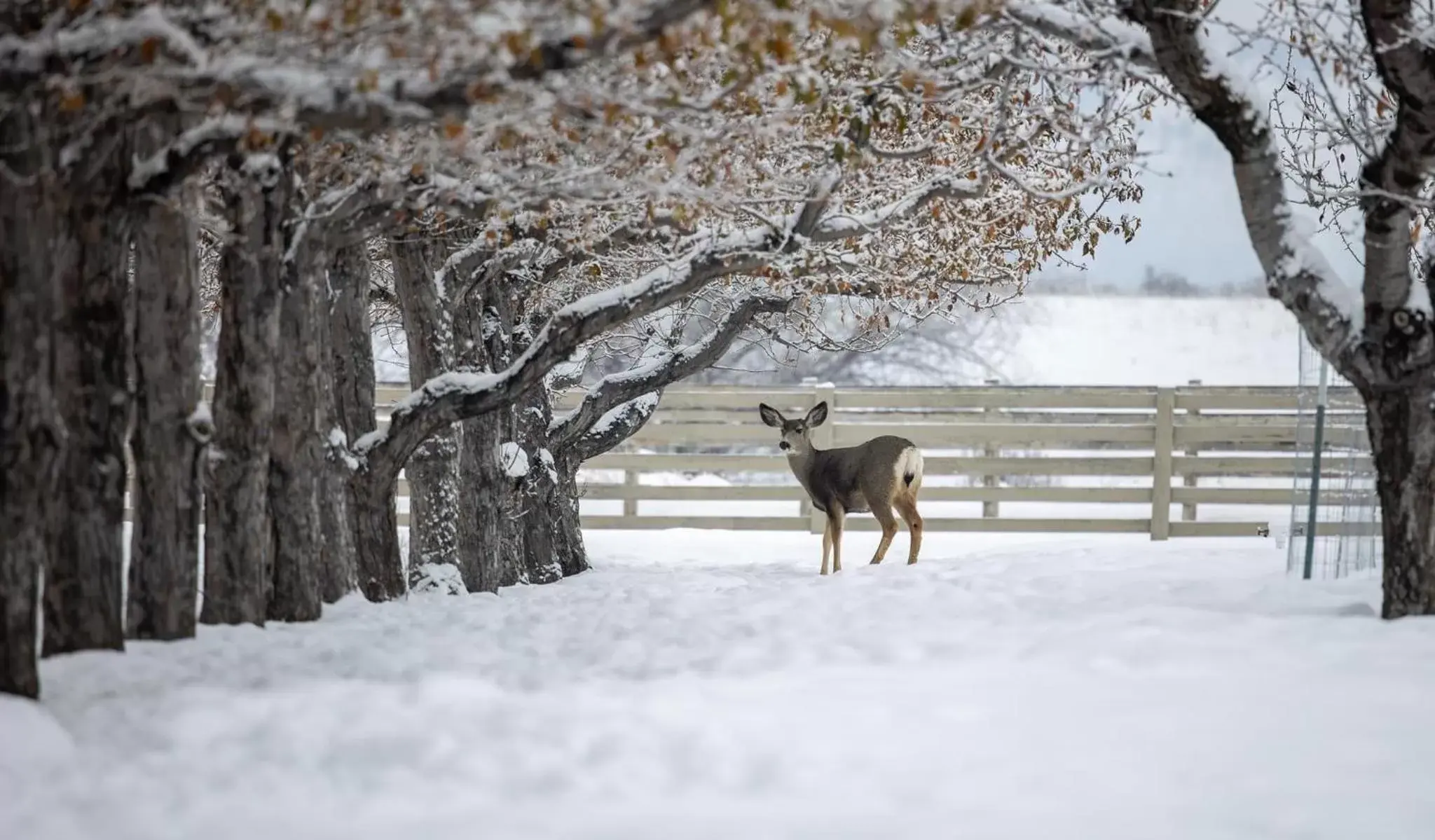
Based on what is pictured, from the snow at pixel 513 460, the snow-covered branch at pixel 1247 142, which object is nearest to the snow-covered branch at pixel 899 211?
the snow-covered branch at pixel 1247 142

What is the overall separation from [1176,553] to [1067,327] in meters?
23.5

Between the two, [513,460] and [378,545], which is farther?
[513,460]

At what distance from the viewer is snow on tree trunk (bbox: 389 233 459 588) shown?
732 cm

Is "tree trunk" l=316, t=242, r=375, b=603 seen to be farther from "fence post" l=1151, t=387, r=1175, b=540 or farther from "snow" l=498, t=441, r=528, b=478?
"fence post" l=1151, t=387, r=1175, b=540

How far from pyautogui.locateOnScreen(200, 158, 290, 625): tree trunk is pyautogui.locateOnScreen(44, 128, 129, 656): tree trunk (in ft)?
2.54

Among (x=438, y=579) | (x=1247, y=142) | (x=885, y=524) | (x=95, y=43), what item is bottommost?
(x=438, y=579)

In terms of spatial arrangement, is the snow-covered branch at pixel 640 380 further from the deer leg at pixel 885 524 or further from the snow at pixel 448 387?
the snow at pixel 448 387

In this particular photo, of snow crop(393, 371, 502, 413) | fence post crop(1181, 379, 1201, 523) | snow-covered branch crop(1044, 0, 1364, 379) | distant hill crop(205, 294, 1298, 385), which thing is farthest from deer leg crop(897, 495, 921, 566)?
distant hill crop(205, 294, 1298, 385)

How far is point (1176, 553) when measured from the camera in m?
8.91

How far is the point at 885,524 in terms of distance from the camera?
31.7 feet

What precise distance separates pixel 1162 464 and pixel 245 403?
10.0 meters

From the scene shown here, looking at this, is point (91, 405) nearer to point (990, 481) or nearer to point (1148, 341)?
point (990, 481)

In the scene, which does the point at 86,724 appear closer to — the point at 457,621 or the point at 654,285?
the point at 457,621

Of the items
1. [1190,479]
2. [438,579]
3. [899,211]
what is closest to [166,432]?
[438,579]
